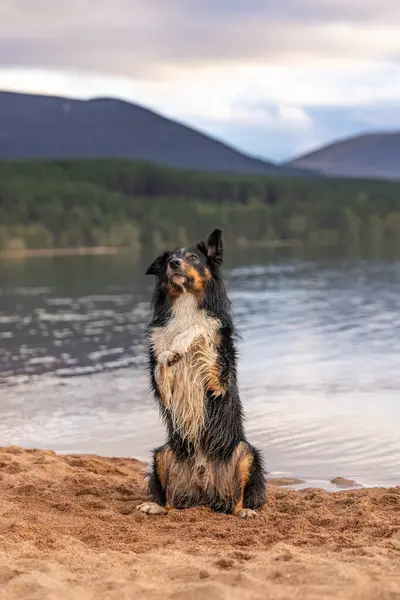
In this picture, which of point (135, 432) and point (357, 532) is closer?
point (357, 532)

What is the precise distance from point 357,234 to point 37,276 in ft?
226

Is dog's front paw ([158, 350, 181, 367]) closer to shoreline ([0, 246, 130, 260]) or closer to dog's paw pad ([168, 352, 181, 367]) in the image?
dog's paw pad ([168, 352, 181, 367])

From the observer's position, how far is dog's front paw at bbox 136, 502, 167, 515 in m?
7.68

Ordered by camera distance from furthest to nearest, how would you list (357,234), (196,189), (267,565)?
(196,189), (357,234), (267,565)

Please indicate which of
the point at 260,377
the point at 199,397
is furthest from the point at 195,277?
the point at 260,377

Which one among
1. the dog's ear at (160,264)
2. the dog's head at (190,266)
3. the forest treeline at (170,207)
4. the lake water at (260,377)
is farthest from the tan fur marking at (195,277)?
the forest treeline at (170,207)

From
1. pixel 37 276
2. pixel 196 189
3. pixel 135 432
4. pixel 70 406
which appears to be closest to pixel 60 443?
pixel 135 432

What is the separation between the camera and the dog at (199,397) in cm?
761

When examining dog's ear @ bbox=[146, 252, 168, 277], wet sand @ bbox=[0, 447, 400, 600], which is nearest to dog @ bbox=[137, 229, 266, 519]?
dog's ear @ bbox=[146, 252, 168, 277]

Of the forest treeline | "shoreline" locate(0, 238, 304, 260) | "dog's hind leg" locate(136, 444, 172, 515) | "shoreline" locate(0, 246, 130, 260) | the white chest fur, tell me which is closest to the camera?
the white chest fur

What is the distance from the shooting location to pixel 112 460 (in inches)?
404

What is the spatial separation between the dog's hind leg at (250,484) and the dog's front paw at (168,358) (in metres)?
0.90

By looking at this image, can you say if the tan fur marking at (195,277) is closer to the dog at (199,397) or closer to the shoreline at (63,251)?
the dog at (199,397)

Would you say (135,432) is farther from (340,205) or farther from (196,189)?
(196,189)
